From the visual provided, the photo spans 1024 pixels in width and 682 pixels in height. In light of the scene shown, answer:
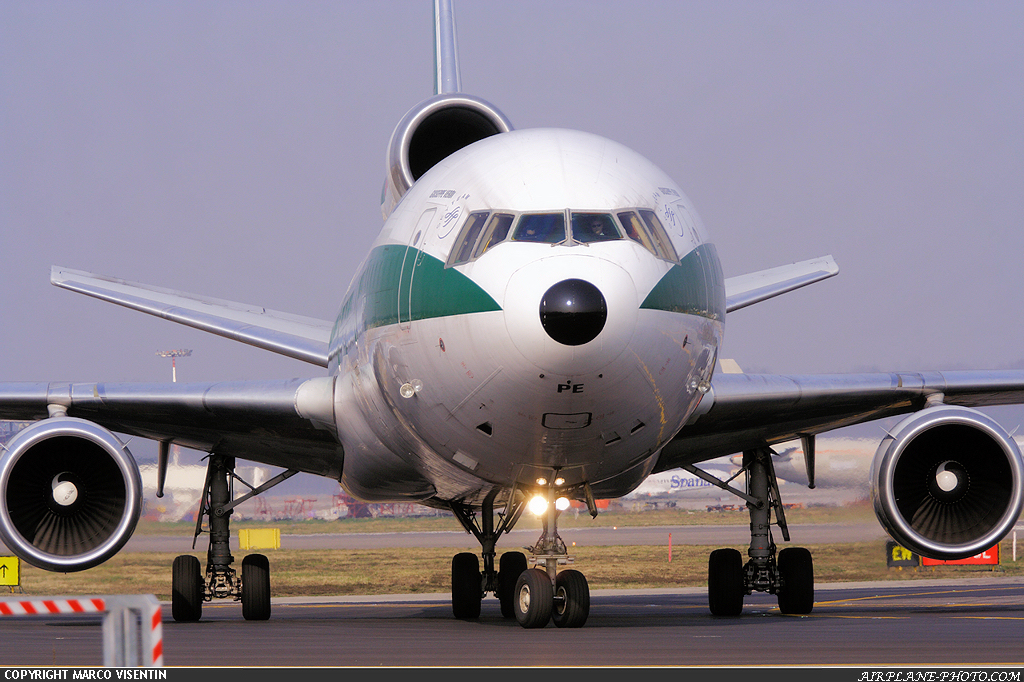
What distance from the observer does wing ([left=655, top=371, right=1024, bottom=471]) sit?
14072 mm

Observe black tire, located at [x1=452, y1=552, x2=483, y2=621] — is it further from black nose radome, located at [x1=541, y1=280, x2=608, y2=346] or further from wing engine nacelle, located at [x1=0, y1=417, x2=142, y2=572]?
black nose radome, located at [x1=541, y1=280, x2=608, y2=346]

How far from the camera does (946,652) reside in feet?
29.4

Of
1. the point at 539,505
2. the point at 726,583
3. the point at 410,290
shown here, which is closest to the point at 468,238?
the point at 410,290

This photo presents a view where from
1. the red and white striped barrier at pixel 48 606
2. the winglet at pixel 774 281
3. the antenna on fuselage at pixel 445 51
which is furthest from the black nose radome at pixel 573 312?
the antenna on fuselage at pixel 445 51

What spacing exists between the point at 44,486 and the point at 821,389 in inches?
336

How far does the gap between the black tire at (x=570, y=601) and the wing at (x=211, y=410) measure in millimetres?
3659

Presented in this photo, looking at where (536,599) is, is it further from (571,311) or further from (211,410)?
(211,410)

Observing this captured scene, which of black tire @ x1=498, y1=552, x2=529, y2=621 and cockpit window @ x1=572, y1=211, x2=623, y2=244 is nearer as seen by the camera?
cockpit window @ x1=572, y1=211, x2=623, y2=244

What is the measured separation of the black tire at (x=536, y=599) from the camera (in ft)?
36.8

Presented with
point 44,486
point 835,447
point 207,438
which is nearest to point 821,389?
point 207,438

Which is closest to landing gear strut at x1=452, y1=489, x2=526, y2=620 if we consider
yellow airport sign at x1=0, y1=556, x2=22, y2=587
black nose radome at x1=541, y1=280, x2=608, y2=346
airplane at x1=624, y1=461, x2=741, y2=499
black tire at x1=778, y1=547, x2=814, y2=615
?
black tire at x1=778, y1=547, x2=814, y2=615

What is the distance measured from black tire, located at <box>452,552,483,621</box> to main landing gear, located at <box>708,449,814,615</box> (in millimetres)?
3358

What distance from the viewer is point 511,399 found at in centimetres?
984

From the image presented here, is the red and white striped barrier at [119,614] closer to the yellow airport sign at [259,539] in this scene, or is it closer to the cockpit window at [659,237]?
the cockpit window at [659,237]
